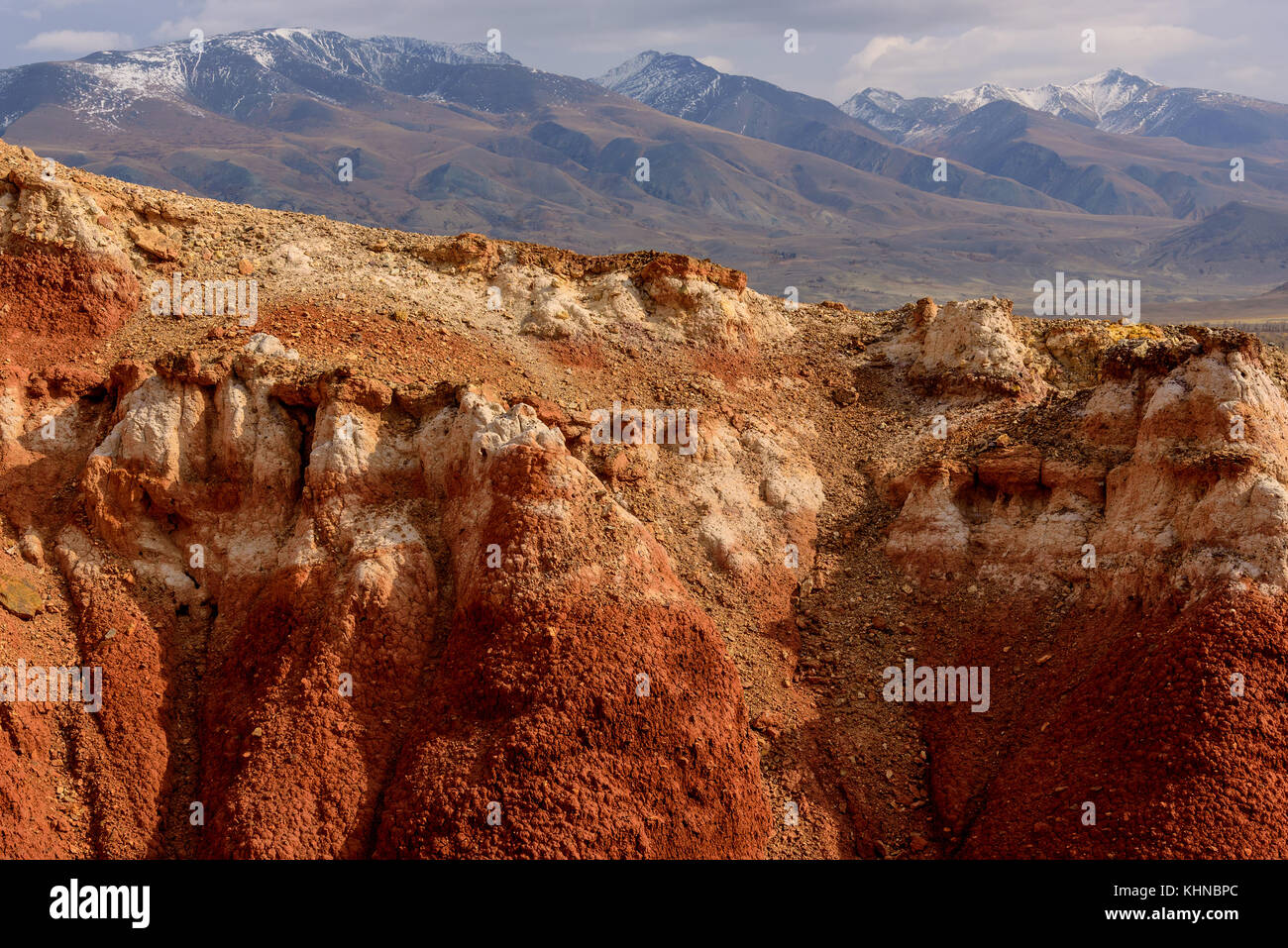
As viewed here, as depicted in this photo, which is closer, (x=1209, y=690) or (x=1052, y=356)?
(x=1209, y=690)

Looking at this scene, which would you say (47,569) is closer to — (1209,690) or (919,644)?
(919,644)

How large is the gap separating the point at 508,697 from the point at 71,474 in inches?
398

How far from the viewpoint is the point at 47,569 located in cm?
1850

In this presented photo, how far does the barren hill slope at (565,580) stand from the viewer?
15.8m

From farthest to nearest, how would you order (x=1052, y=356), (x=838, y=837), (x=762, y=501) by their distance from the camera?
(x=1052, y=356)
(x=762, y=501)
(x=838, y=837)

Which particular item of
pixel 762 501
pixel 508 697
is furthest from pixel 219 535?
pixel 762 501

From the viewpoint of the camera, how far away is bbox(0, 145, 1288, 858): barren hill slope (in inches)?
623

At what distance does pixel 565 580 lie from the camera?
55.4 feet

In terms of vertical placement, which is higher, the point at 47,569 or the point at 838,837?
the point at 47,569

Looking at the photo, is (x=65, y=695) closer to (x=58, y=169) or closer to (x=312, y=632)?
(x=312, y=632)

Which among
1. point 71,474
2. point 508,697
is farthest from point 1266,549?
point 71,474

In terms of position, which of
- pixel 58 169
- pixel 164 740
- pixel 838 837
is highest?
pixel 58 169

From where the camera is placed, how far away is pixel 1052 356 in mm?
27188

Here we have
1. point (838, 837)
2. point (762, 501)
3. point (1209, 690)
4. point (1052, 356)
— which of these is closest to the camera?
point (1209, 690)
